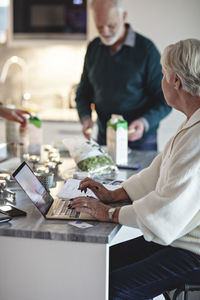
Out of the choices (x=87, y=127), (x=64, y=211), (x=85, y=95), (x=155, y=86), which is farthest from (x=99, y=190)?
(x=85, y=95)

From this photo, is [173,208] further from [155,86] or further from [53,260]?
[155,86]

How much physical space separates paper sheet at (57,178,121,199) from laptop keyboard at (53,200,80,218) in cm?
6

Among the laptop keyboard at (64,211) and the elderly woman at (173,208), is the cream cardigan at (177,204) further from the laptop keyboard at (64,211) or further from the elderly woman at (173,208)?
the laptop keyboard at (64,211)

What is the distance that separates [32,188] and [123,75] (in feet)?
5.18

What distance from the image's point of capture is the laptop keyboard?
173 centimetres

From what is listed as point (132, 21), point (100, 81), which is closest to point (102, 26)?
point (100, 81)

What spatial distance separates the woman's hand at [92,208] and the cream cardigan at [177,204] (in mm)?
69

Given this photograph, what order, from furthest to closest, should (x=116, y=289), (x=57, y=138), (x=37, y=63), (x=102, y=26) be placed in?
(x=37, y=63), (x=57, y=138), (x=102, y=26), (x=116, y=289)

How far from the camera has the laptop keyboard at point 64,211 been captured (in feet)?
5.68

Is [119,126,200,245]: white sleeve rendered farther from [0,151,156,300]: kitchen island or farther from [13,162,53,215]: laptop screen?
[13,162,53,215]: laptop screen

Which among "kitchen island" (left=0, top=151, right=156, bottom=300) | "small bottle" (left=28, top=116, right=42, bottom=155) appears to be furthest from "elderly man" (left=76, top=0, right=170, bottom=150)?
"kitchen island" (left=0, top=151, right=156, bottom=300)

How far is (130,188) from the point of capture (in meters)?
1.95

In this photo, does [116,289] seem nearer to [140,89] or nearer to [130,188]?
[130,188]

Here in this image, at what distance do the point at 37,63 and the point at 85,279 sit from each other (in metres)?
3.41
